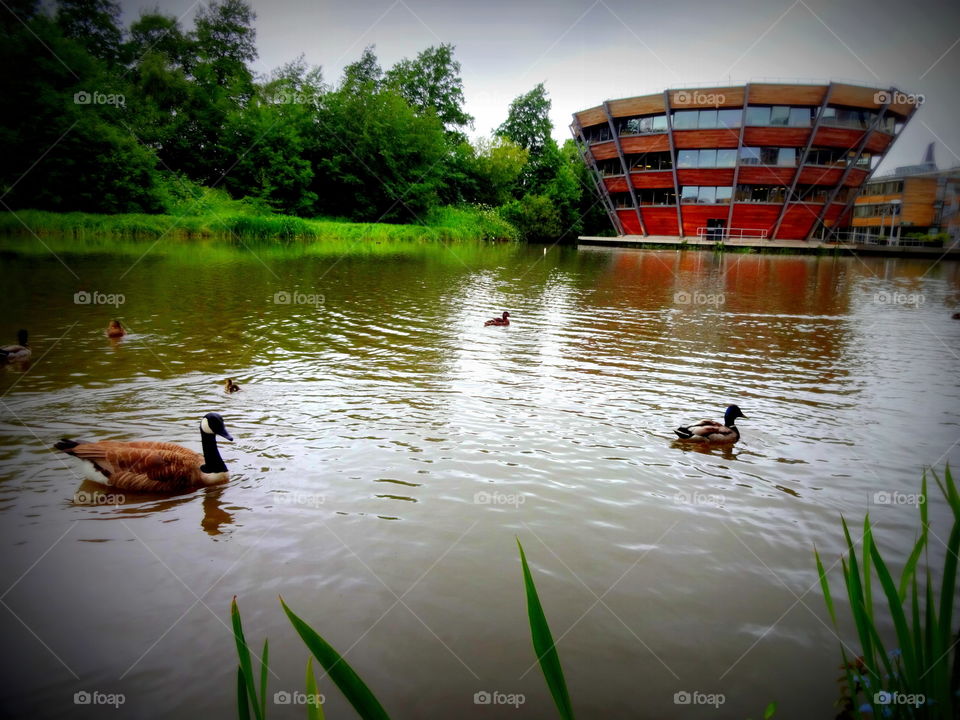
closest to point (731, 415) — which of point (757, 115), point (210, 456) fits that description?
point (210, 456)

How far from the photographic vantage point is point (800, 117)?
53.4 meters

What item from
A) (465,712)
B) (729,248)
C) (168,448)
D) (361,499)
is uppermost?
(729,248)

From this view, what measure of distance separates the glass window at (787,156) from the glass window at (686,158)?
778 centimetres

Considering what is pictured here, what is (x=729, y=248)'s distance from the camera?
173 ft

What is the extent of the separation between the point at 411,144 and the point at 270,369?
53.7 meters

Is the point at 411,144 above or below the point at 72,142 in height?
above

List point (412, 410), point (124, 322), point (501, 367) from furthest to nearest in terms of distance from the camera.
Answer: point (124, 322)
point (501, 367)
point (412, 410)

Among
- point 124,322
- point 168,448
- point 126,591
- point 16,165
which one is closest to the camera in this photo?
point 126,591

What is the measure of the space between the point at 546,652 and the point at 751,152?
6336 cm

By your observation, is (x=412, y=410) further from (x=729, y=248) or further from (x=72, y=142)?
(x=729, y=248)

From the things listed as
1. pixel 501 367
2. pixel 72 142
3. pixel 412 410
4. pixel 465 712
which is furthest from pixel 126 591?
pixel 72 142

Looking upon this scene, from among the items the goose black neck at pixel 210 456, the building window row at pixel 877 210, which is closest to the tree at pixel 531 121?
the building window row at pixel 877 210

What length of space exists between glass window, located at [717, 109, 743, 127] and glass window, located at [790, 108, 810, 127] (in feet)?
15.8

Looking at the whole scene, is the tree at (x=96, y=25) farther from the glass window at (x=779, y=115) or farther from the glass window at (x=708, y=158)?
the glass window at (x=779, y=115)
